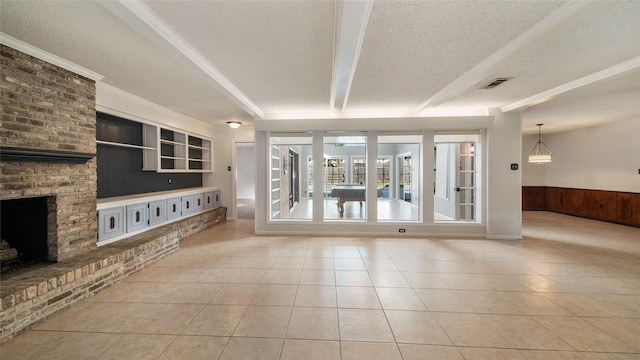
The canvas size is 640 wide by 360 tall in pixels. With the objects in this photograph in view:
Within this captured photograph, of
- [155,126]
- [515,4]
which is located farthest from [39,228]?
[515,4]

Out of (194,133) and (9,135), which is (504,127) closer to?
(194,133)

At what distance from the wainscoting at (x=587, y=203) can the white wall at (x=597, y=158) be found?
0.18 meters

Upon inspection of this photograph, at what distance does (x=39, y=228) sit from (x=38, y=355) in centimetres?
153

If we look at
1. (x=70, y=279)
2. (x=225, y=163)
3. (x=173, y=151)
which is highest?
(x=173, y=151)

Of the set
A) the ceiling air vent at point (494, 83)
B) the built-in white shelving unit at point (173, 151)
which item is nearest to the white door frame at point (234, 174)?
the built-in white shelving unit at point (173, 151)

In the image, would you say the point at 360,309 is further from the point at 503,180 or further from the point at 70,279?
the point at 503,180

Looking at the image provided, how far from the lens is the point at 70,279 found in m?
2.37

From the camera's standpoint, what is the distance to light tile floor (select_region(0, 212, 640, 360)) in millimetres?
1823

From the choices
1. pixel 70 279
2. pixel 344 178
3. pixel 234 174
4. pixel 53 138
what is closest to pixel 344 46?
pixel 53 138

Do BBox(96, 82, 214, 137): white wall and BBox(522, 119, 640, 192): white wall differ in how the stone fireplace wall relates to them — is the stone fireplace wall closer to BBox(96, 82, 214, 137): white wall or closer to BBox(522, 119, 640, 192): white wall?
BBox(96, 82, 214, 137): white wall

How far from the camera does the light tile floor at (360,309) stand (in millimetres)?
1823

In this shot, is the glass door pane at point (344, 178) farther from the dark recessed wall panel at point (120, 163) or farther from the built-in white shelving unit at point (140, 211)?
the dark recessed wall panel at point (120, 163)

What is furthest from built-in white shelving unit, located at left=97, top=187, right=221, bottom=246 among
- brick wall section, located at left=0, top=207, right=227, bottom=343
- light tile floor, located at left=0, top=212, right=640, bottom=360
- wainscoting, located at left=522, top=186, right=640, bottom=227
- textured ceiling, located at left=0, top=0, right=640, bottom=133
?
wainscoting, located at left=522, top=186, right=640, bottom=227

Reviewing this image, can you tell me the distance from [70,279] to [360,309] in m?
2.87
